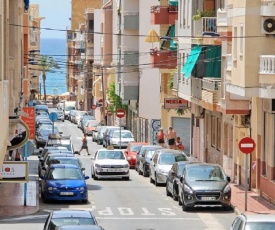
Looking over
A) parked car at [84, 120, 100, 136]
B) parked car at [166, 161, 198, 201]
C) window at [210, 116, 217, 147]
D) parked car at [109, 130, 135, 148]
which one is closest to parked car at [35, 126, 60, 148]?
parked car at [109, 130, 135, 148]

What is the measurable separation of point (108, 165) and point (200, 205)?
40.8 feet

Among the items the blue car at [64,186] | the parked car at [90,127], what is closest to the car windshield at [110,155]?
the blue car at [64,186]

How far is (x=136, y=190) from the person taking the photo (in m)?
42.4

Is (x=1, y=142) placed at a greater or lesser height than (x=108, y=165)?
greater

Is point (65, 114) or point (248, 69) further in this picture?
point (65, 114)

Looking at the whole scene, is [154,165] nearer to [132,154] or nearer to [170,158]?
[170,158]

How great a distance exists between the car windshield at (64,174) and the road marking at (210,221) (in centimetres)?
594

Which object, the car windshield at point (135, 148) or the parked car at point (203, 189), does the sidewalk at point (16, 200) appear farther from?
the car windshield at point (135, 148)

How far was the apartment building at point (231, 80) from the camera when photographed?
36.2 m

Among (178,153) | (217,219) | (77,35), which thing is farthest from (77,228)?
(77,35)

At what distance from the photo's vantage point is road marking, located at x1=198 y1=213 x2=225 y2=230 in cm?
3108

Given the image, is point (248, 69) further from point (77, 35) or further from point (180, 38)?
point (77, 35)

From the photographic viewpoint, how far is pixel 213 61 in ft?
156

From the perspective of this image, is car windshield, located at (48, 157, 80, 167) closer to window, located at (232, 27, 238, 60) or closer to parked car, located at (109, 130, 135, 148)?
window, located at (232, 27, 238, 60)
